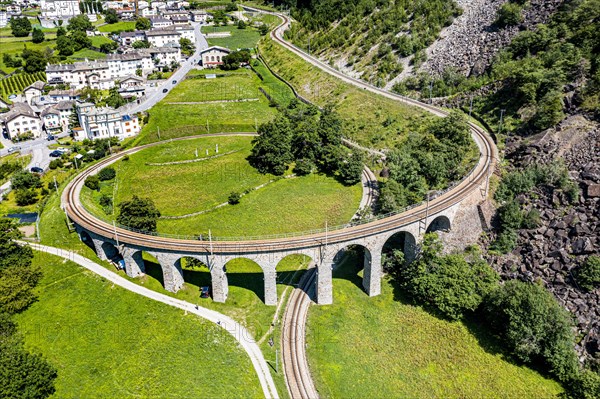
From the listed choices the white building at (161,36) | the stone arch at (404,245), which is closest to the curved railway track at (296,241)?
the stone arch at (404,245)

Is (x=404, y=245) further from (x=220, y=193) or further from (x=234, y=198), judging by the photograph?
(x=220, y=193)

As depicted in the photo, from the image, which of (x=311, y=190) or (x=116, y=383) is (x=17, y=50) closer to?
(x=311, y=190)

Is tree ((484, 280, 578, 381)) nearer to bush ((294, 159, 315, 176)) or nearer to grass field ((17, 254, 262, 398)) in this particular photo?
grass field ((17, 254, 262, 398))

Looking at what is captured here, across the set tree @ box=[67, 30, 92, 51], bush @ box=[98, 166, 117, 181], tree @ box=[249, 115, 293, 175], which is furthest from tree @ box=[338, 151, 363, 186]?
tree @ box=[67, 30, 92, 51]

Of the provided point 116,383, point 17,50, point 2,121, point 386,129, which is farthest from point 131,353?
point 17,50

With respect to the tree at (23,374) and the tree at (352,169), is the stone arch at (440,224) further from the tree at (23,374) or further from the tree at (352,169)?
the tree at (23,374)

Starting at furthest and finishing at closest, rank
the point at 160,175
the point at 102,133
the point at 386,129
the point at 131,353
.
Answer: the point at 102,133 → the point at 386,129 → the point at 160,175 → the point at 131,353
